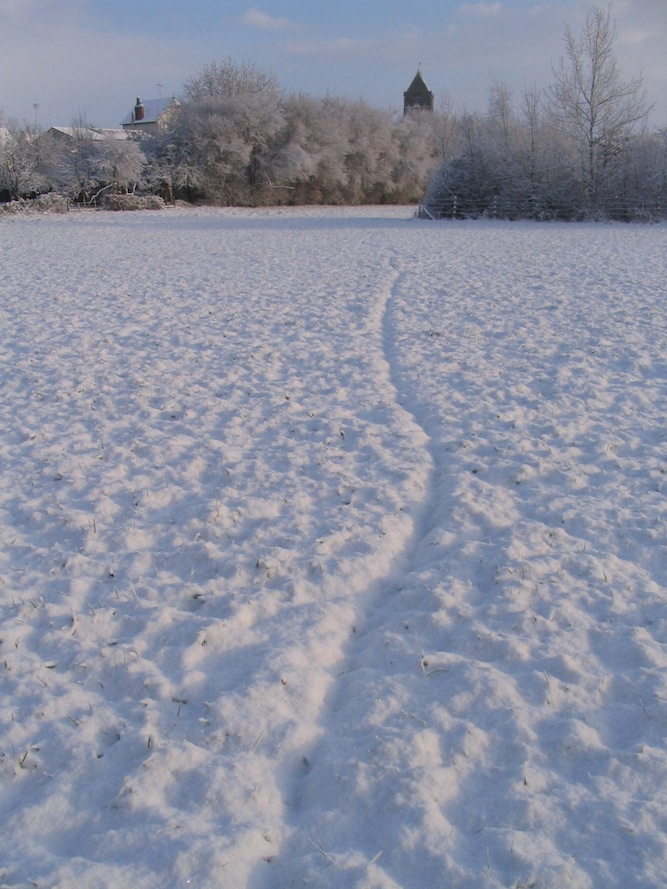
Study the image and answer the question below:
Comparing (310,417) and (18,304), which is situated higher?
(18,304)

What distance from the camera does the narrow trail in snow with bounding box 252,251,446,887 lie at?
2926 mm

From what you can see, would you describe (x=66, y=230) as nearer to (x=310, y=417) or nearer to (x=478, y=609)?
(x=310, y=417)

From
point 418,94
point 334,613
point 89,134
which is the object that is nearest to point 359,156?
point 89,134

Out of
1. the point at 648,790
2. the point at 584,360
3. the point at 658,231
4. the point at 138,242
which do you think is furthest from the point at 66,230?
the point at 648,790

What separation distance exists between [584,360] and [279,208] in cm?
3921

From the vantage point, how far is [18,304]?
43.1 ft

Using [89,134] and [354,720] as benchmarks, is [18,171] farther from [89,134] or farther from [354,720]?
[354,720]

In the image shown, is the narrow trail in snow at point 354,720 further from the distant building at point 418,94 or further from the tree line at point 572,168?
the distant building at point 418,94

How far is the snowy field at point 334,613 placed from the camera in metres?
3.00

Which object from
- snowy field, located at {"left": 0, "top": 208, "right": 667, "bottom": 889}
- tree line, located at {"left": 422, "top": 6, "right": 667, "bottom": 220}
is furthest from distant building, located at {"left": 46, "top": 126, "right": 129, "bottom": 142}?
snowy field, located at {"left": 0, "top": 208, "right": 667, "bottom": 889}

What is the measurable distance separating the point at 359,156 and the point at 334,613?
52.2m

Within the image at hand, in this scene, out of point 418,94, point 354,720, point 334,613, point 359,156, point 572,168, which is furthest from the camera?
point 418,94

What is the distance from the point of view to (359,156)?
169ft

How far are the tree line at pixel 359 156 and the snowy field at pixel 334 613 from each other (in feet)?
81.4
